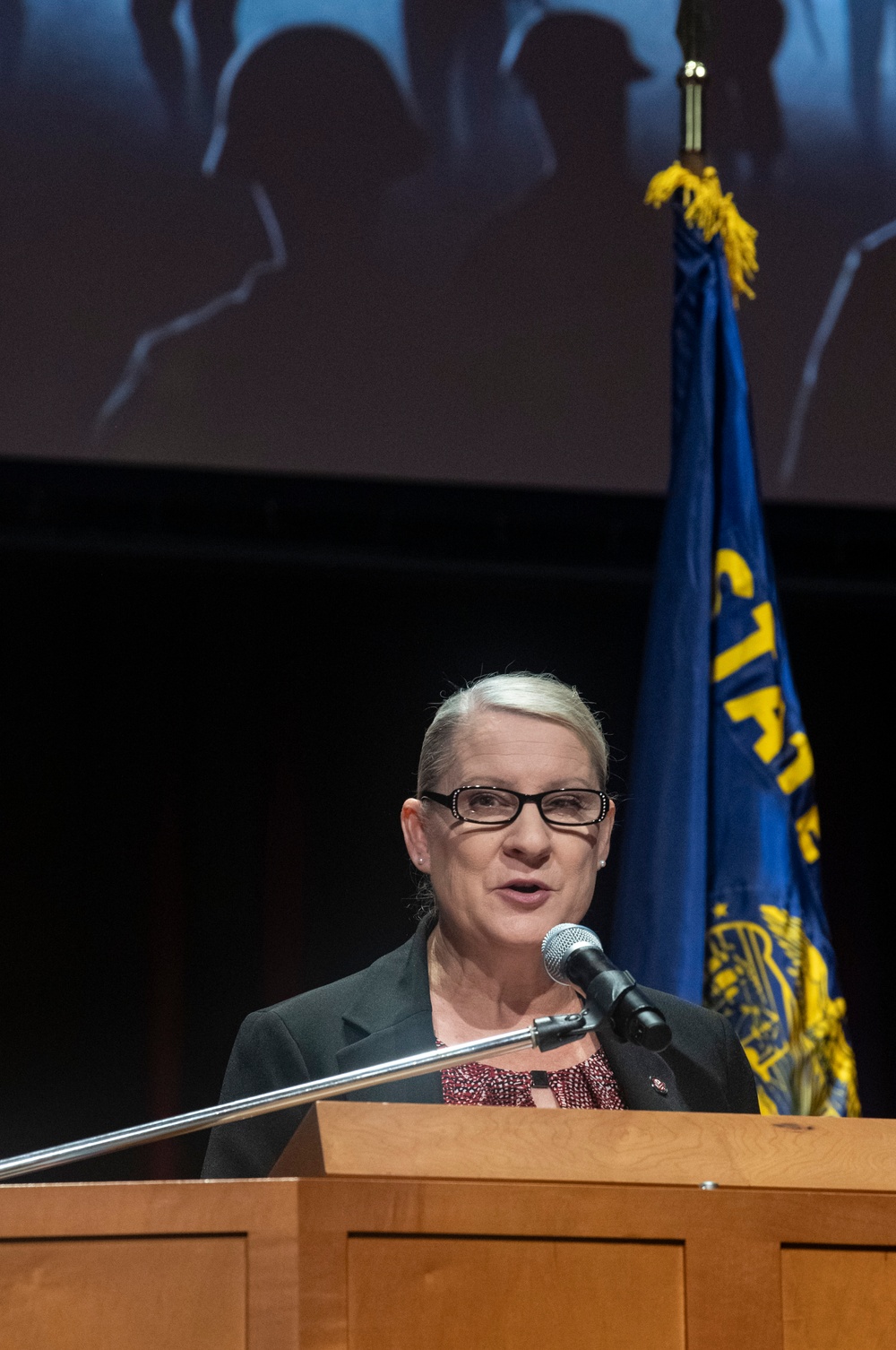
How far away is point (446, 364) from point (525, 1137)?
9.02 ft

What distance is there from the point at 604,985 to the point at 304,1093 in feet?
0.84

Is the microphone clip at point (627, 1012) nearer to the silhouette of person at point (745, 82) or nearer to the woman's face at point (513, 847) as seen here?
the woman's face at point (513, 847)

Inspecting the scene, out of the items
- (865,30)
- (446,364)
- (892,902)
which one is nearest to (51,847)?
(446,364)

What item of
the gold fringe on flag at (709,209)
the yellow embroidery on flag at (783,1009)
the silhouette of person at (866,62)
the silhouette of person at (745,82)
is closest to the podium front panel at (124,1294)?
the yellow embroidery on flag at (783,1009)

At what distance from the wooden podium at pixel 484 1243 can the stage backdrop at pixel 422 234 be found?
2627 mm

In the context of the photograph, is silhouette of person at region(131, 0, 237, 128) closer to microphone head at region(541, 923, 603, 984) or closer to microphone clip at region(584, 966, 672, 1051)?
microphone head at region(541, 923, 603, 984)

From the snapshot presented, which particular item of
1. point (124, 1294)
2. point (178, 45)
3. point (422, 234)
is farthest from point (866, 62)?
point (124, 1294)

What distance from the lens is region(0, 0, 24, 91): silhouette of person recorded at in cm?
354

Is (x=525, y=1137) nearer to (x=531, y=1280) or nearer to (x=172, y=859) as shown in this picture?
(x=531, y=1280)

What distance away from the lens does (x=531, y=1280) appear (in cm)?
122

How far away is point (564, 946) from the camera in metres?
1.48

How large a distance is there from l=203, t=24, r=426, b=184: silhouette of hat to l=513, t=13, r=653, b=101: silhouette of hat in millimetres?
308

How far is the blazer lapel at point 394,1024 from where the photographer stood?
181cm

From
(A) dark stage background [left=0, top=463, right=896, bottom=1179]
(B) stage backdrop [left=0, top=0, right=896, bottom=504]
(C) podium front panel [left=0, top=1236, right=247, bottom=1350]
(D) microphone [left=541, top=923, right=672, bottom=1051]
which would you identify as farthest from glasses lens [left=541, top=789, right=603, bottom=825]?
(A) dark stage background [left=0, top=463, right=896, bottom=1179]
